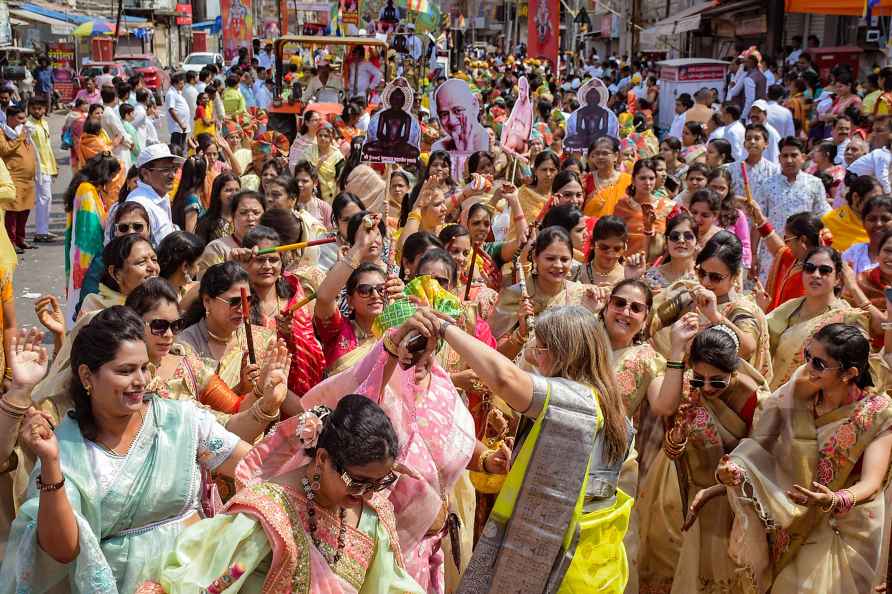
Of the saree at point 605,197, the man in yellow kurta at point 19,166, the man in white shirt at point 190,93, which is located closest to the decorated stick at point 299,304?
the saree at point 605,197

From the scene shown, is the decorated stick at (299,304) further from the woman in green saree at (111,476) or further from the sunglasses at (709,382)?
the sunglasses at (709,382)

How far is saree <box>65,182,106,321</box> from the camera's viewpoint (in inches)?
243

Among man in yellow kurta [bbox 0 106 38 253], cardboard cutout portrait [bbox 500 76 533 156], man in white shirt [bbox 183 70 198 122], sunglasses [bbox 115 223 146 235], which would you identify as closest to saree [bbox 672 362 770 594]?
sunglasses [bbox 115 223 146 235]

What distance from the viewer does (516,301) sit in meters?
5.25

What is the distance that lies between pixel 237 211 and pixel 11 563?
138 inches

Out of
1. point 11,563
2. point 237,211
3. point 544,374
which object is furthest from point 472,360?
point 237,211

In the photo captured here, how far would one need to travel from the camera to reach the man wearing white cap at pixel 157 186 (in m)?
6.28

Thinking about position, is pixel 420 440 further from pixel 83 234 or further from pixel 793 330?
pixel 83 234

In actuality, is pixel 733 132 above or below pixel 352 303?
above

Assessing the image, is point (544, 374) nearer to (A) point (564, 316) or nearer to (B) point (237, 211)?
(A) point (564, 316)

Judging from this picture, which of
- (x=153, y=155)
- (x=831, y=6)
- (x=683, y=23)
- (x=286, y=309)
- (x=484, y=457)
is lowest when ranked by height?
(x=484, y=457)

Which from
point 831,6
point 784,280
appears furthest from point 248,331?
point 831,6

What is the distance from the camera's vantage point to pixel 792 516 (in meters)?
3.68

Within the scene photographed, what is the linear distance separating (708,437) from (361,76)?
568 inches
